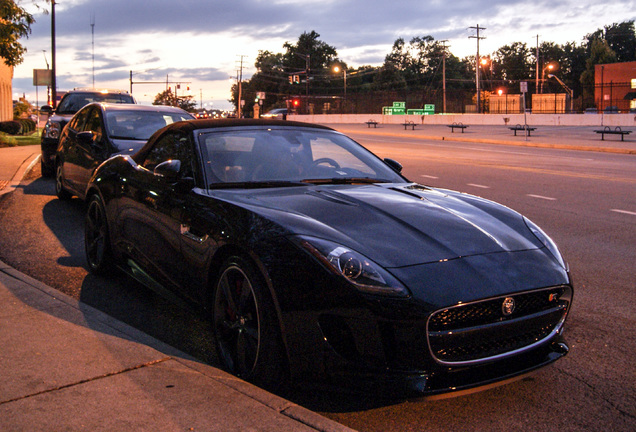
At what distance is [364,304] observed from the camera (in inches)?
120

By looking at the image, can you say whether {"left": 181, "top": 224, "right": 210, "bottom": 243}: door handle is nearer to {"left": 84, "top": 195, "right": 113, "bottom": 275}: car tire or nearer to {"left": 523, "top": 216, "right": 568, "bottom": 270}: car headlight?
{"left": 84, "top": 195, "right": 113, "bottom": 275}: car tire

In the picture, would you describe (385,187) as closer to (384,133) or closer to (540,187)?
(540,187)

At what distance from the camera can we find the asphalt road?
3.36 metres

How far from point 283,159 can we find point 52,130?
9862 millimetres

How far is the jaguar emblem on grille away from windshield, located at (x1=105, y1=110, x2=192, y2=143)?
7202 millimetres

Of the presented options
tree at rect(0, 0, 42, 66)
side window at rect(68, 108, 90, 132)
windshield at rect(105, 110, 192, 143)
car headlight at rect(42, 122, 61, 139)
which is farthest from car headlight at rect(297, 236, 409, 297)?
tree at rect(0, 0, 42, 66)

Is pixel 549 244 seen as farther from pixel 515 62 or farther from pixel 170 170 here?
pixel 515 62

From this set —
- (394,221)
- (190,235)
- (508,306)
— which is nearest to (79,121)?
(190,235)

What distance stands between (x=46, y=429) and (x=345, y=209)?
6.17 feet

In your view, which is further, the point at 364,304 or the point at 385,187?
the point at 385,187

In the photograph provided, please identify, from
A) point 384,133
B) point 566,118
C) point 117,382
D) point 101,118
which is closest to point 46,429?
point 117,382

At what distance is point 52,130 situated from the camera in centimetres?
1322

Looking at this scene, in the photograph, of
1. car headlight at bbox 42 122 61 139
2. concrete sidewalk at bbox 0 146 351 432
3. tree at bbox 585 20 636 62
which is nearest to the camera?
concrete sidewalk at bbox 0 146 351 432

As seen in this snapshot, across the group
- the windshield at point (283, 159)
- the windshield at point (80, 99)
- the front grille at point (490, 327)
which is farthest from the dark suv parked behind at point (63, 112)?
the front grille at point (490, 327)
